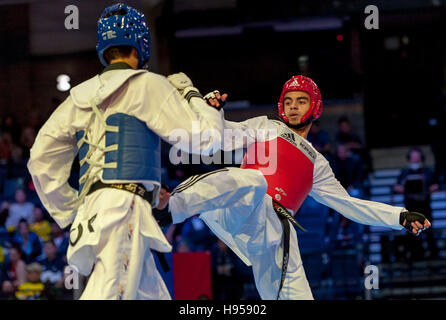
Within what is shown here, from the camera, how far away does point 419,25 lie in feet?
56.0

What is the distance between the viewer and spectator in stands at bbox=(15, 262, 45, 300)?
32.2 ft

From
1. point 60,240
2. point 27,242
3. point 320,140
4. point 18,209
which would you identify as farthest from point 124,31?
point 18,209

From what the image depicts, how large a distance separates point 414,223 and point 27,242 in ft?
22.5

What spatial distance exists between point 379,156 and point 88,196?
11.9m

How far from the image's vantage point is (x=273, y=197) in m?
6.11

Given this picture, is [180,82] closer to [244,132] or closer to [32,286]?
[244,132]

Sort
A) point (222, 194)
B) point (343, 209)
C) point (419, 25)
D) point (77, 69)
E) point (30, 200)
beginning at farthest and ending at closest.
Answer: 1. point (419, 25)
2. point (77, 69)
3. point (30, 200)
4. point (343, 209)
5. point (222, 194)

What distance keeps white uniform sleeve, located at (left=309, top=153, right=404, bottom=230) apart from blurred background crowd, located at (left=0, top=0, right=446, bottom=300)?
2.95 meters

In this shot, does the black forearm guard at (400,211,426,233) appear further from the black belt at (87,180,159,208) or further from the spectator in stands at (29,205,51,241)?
the spectator in stands at (29,205,51,241)

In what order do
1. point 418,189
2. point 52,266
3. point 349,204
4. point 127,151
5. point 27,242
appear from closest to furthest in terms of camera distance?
point 127,151 < point 349,204 < point 52,266 < point 27,242 < point 418,189

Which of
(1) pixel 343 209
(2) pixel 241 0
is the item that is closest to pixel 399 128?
(2) pixel 241 0

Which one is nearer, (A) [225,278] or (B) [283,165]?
(B) [283,165]

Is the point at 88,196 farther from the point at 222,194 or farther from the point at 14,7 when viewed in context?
the point at 14,7

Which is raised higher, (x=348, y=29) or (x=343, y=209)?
(x=348, y=29)
